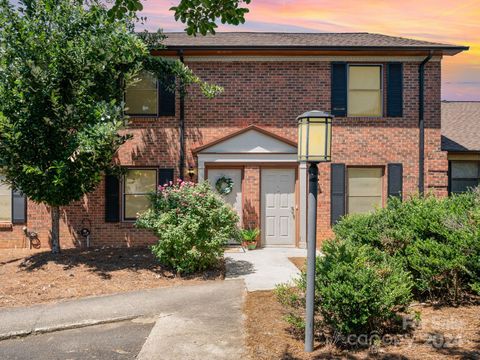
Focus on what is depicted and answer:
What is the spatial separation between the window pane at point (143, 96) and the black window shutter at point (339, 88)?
5185 millimetres

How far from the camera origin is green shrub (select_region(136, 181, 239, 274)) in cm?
928

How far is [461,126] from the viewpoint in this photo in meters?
16.1

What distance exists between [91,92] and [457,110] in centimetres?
1434

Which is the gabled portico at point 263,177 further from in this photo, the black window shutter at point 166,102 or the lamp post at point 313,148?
the lamp post at point 313,148

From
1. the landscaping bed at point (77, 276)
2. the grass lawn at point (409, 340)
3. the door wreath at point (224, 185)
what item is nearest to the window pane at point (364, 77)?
the door wreath at point (224, 185)

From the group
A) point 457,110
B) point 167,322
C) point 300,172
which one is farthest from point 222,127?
point 457,110

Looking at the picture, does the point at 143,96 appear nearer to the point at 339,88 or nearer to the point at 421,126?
the point at 339,88

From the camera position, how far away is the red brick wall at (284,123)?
12.9 metres

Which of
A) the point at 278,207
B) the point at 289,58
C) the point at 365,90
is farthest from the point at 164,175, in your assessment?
the point at 365,90

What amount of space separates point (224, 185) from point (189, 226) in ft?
12.3

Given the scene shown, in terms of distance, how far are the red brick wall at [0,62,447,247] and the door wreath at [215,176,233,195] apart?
588 mm

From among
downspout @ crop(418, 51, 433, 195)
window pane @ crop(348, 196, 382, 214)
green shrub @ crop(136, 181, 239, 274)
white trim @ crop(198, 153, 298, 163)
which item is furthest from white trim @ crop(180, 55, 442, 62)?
green shrub @ crop(136, 181, 239, 274)

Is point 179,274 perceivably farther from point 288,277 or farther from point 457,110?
point 457,110

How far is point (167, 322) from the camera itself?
6805mm
